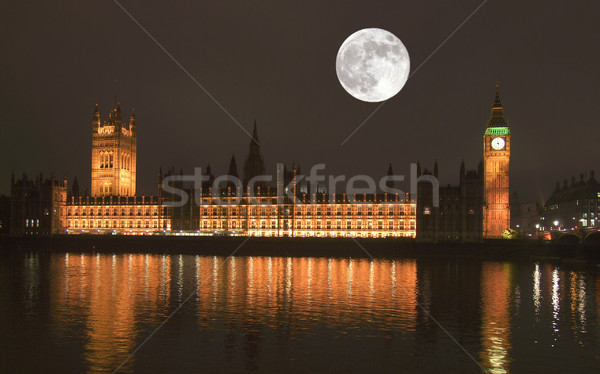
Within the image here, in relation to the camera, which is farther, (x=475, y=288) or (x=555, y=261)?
(x=555, y=261)

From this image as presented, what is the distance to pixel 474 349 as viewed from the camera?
1026 inches

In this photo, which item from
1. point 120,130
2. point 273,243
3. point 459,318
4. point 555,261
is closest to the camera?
point 459,318

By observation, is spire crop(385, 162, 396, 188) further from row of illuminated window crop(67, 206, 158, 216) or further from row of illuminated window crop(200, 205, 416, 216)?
row of illuminated window crop(67, 206, 158, 216)

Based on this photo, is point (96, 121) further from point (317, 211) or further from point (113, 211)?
point (317, 211)

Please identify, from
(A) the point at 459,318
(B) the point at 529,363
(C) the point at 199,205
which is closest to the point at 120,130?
(C) the point at 199,205

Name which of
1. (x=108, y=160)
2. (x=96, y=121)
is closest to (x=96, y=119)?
(x=96, y=121)

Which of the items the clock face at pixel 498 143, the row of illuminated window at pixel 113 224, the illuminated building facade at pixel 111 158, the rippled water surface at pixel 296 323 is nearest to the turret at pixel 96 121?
the illuminated building facade at pixel 111 158

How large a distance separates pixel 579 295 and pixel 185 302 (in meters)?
26.4

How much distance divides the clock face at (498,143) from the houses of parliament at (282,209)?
0.61 ft

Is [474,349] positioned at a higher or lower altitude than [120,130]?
lower

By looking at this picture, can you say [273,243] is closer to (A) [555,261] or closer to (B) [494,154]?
(A) [555,261]

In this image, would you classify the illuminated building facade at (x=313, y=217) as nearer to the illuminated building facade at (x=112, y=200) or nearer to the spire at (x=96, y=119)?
the illuminated building facade at (x=112, y=200)

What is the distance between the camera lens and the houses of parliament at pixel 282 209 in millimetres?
100125

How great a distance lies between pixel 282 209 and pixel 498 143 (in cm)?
4174
